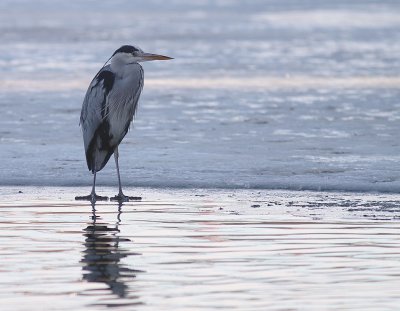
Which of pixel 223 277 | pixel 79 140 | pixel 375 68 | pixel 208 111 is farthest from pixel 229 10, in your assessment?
pixel 223 277

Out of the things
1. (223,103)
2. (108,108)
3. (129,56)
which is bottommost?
(223,103)

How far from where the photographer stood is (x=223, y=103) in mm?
18438

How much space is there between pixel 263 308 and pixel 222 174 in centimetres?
558

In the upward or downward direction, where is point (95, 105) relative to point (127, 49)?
downward

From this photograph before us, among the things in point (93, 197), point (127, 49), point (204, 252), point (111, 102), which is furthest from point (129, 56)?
point (204, 252)

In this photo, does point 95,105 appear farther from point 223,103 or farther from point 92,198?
point 223,103

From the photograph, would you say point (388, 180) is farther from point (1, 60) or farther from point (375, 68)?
point (1, 60)

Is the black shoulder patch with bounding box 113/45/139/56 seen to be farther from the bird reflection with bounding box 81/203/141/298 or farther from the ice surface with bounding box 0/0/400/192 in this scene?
the bird reflection with bounding box 81/203/141/298

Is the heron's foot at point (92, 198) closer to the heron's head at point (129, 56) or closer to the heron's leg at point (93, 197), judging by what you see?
the heron's leg at point (93, 197)

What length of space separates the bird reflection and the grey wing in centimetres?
233

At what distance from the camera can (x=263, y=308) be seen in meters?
6.35

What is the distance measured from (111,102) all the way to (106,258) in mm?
4085

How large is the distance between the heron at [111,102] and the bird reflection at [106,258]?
7.44 ft

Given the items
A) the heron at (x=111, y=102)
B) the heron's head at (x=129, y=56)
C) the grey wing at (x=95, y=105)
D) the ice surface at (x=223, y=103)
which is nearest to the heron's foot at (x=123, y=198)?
the ice surface at (x=223, y=103)
